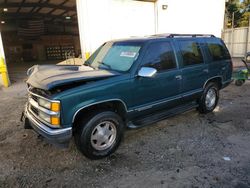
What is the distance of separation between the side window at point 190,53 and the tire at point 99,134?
188 cm

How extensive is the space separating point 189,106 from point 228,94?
2.94 metres

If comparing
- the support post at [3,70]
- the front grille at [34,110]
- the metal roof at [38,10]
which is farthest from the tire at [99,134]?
the metal roof at [38,10]

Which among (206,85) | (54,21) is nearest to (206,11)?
(206,85)

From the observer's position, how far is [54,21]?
26250mm

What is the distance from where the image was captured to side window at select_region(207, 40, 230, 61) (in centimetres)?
468

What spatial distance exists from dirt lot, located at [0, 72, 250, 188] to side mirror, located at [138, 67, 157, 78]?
1232mm

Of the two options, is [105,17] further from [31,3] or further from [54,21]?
[54,21]

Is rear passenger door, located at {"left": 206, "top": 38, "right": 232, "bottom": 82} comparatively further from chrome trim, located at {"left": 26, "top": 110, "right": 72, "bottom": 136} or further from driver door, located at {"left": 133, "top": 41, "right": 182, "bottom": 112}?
chrome trim, located at {"left": 26, "top": 110, "right": 72, "bottom": 136}

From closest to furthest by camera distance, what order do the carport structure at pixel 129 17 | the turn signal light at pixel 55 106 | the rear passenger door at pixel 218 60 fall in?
the turn signal light at pixel 55 106 < the rear passenger door at pixel 218 60 < the carport structure at pixel 129 17

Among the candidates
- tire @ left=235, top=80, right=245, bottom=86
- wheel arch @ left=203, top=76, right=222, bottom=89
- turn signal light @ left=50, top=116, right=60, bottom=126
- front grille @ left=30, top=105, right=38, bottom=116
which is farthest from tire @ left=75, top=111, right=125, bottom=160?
tire @ left=235, top=80, right=245, bottom=86

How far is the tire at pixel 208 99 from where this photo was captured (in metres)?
4.66

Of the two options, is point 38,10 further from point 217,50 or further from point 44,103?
point 44,103

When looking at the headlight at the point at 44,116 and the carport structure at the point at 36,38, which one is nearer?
the headlight at the point at 44,116

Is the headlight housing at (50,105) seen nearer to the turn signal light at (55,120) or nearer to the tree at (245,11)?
the turn signal light at (55,120)
